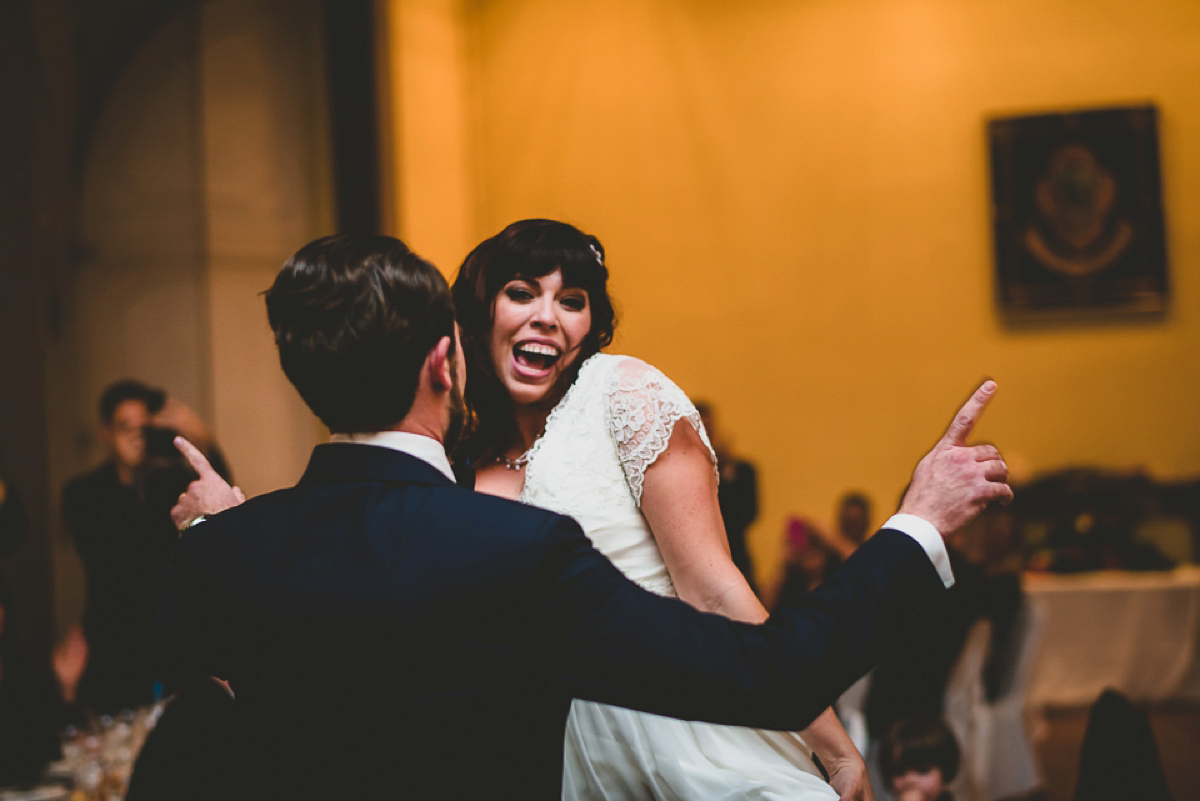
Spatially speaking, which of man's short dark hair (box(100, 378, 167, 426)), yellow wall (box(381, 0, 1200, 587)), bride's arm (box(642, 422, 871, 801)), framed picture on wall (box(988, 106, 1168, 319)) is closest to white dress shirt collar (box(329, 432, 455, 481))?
bride's arm (box(642, 422, 871, 801))

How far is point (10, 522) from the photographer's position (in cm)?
278

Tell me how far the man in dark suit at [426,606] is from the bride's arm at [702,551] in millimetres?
405

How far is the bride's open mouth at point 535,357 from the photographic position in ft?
5.48

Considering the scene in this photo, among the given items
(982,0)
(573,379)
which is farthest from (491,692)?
(982,0)

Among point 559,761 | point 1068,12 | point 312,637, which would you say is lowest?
point 559,761

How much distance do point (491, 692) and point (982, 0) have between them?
6.18 meters

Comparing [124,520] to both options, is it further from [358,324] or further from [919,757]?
[358,324]

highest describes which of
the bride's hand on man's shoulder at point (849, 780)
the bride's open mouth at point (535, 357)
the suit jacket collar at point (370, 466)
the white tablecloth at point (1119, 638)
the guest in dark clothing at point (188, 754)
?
the bride's open mouth at point (535, 357)

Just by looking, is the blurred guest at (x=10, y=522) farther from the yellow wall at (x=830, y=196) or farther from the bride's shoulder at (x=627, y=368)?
the yellow wall at (x=830, y=196)

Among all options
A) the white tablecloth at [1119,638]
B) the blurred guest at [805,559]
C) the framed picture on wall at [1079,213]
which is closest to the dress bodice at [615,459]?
the blurred guest at [805,559]

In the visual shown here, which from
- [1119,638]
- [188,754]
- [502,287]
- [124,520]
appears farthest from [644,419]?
[1119,638]

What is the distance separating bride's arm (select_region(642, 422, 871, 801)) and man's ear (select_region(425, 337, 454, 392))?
0.50m

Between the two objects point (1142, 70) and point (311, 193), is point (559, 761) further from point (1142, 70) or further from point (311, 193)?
point (1142, 70)

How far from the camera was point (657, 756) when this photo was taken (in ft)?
4.61
